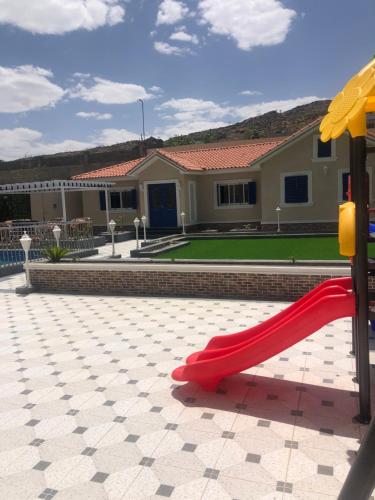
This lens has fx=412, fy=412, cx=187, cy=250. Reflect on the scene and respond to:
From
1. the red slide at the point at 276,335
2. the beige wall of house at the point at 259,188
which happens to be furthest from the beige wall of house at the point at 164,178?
the red slide at the point at 276,335

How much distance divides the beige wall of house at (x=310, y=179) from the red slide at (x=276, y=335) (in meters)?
15.4

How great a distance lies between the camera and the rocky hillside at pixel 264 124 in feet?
176

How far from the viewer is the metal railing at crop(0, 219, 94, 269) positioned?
1534cm

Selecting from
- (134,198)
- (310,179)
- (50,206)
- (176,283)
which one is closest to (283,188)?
(310,179)

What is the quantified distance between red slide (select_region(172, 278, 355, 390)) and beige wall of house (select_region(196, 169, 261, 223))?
55.0ft

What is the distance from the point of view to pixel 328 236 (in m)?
17.6

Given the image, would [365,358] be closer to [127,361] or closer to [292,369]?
[292,369]

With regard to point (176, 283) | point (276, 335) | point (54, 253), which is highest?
point (54, 253)

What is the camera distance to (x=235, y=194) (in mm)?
22219

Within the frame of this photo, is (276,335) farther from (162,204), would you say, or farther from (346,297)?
(162,204)

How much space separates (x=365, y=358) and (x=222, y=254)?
9.72 m

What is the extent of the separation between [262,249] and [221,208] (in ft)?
26.4

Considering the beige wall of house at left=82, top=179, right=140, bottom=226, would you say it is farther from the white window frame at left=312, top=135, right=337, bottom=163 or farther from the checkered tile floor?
the checkered tile floor

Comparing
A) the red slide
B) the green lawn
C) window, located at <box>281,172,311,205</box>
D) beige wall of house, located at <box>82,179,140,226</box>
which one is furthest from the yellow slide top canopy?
beige wall of house, located at <box>82,179,140,226</box>
